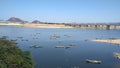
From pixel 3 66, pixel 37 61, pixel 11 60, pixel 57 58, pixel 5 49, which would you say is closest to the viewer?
pixel 3 66

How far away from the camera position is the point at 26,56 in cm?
2845

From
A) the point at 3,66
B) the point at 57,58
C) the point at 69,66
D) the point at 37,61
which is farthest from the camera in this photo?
the point at 57,58

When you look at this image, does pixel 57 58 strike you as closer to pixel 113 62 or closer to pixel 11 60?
pixel 113 62

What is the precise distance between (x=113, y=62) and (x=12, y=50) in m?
24.5

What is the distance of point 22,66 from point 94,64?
21824mm

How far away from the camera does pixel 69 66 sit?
41.5m

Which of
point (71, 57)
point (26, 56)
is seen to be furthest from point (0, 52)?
A: point (71, 57)

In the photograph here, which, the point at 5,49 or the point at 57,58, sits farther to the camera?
the point at 57,58

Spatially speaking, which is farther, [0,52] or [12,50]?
[12,50]

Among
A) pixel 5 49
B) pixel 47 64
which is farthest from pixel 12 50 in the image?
pixel 47 64

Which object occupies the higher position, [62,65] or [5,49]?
[5,49]

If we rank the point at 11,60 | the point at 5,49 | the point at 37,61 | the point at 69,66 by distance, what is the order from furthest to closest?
the point at 37,61 → the point at 69,66 → the point at 5,49 → the point at 11,60

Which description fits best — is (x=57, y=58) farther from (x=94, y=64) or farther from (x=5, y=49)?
(x=5, y=49)

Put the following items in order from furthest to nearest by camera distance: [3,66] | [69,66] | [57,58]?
1. [57,58]
2. [69,66]
3. [3,66]
